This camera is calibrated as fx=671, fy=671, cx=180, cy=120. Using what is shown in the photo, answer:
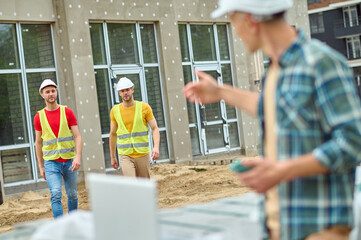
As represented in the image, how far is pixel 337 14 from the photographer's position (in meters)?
56.8

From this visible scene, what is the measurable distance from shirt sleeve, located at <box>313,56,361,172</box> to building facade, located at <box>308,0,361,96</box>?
178 feet

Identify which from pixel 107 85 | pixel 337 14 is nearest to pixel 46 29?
pixel 107 85

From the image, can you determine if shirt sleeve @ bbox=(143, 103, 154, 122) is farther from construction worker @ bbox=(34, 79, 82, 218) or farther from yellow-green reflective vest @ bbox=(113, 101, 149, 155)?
construction worker @ bbox=(34, 79, 82, 218)

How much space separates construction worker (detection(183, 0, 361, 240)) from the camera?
2.24m

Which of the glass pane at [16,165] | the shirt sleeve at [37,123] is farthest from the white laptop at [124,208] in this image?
the glass pane at [16,165]

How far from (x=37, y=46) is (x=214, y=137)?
6.51 m

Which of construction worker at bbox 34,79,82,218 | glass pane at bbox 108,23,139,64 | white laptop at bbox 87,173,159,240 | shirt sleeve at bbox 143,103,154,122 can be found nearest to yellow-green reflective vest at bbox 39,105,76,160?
construction worker at bbox 34,79,82,218

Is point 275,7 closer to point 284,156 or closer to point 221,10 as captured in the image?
point 221,10

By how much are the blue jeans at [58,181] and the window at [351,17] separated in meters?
49.3

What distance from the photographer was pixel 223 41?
20.7 metres

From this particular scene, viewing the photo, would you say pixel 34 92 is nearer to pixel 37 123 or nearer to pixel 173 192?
pixel 173 192

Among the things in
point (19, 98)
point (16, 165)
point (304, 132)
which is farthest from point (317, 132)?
point (19, 98)

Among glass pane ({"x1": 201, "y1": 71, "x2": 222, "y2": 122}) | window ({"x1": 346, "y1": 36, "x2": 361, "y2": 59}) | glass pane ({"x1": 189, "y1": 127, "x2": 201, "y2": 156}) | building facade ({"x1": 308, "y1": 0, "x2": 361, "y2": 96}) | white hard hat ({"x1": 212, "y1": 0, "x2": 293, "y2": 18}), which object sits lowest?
glass pane ({"x1": 189, "y1": 127, "x2": 201, "y2": 156})

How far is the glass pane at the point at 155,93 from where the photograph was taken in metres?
18.1
